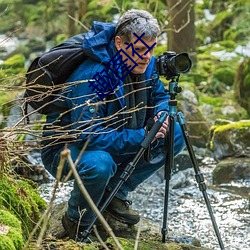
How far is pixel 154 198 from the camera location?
5.66 meters

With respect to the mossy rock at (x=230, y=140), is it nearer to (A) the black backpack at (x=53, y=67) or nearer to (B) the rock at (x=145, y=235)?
(B) the rock at (x=145, y=235)

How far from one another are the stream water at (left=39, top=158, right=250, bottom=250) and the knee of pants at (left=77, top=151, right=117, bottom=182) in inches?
42.0

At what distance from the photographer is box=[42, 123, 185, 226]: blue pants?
313cm

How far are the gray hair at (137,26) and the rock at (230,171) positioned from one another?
312cm

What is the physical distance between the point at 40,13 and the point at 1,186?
13003 mm

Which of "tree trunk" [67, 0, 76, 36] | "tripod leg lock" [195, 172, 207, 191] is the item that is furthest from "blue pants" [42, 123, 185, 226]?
"tree trunk" [67, 0, 76, 36]

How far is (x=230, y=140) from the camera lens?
6.75m

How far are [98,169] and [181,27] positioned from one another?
7.12m

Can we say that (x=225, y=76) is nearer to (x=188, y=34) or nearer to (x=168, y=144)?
(x=188, y=34)

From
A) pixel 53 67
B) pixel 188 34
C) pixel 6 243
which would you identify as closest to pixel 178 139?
pixel 53 67

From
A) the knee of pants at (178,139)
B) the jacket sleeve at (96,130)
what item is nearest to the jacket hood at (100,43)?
the jacket sleeve at (96,130)

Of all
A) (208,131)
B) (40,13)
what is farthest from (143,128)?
(40,13)

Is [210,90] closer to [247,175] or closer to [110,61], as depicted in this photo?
[247,175]

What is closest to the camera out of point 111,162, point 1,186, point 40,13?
point 1,186
